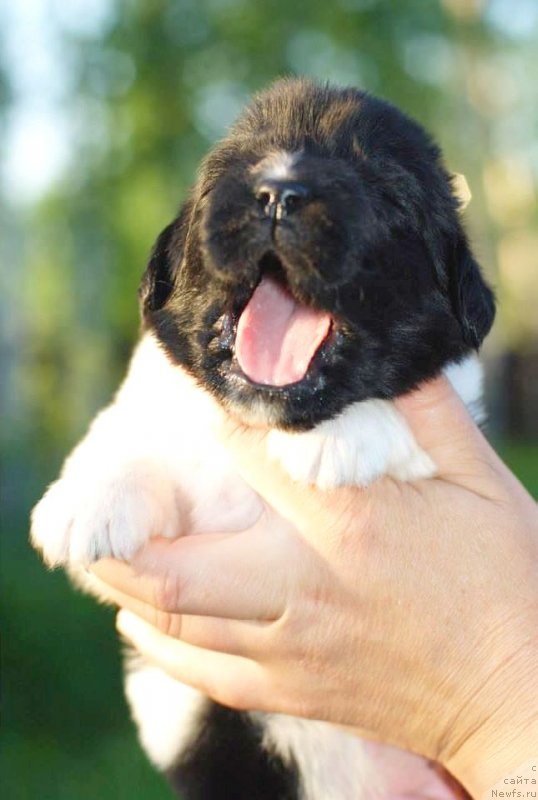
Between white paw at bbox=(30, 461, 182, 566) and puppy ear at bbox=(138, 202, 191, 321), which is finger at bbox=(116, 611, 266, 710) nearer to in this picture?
white paw at bbox=(30, 461, 182, 566)

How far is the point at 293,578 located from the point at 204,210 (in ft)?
3.13

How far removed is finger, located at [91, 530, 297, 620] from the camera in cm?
238

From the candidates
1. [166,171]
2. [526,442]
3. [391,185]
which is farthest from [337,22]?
[391,185]

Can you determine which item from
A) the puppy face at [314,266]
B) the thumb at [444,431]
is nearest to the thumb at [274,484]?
the puppy face at [314,266]

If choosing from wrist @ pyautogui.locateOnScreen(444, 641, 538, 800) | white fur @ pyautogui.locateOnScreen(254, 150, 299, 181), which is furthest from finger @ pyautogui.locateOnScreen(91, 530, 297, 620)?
white fur @ pyautogui.locateOnScreen(254, 150, 299, 181)

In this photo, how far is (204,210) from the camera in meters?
2.45

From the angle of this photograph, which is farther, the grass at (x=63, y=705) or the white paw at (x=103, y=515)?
the grass at (x=63, y=705)

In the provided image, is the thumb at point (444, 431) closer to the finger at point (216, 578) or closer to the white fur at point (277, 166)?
the finger at point (216, 578)

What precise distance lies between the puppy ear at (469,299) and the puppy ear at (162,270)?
78 centimetres

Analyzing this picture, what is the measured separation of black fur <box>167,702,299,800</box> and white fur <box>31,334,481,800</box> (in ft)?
0.12

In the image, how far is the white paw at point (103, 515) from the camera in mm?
2421

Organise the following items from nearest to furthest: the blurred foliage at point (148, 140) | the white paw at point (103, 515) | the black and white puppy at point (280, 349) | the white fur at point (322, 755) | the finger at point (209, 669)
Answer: the black and white puppy at point (280, 349) < the white paw at point (103, 515) < the finger at point (209, 669) < the white fur at point (322, 755) < the blurred foliage at point (148, 140)

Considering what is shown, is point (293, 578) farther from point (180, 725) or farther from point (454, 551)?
point (180, 725)

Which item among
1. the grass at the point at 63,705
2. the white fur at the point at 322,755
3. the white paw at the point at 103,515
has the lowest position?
the grass at the point at 63,705
